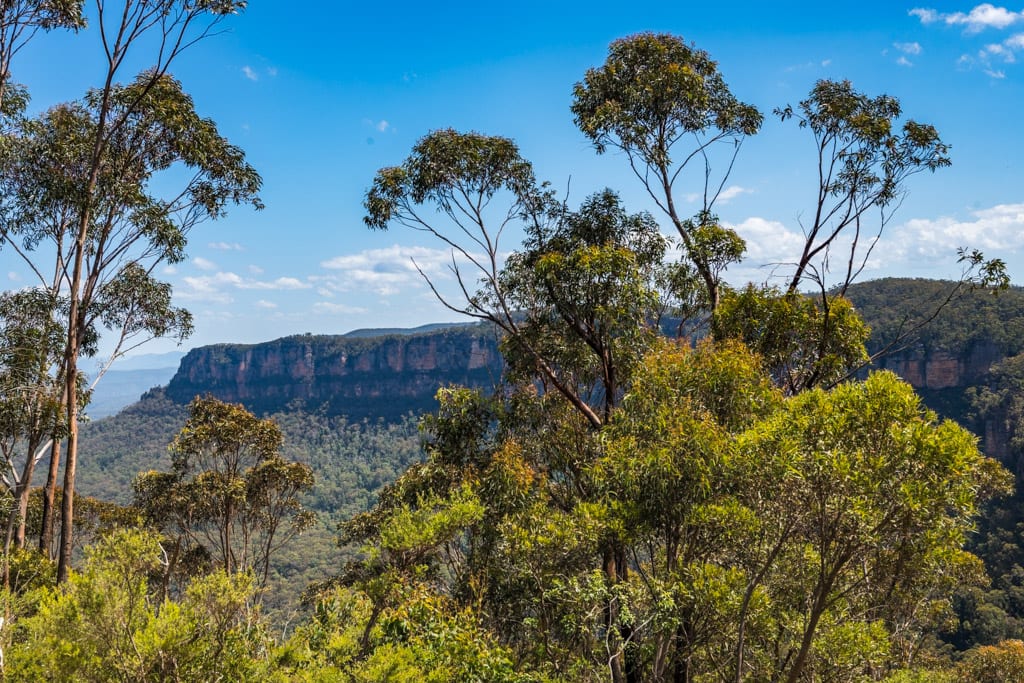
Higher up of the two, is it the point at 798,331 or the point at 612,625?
the point at 798,331

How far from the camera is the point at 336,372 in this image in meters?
108

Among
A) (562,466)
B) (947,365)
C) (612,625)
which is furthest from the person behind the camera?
(947,365)

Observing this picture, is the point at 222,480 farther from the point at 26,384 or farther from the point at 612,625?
the point at 612,625

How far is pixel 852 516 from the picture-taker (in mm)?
5285

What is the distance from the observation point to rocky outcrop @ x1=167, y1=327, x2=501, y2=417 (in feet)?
339

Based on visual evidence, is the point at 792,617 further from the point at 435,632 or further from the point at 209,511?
the point at 209,511

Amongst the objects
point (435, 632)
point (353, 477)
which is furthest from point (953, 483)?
point (353, 477)

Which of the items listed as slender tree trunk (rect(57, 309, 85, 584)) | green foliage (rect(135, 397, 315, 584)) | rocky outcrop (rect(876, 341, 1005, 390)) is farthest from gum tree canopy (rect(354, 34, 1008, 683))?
rocky outcrop (rect(876, 341, 1005, 390))

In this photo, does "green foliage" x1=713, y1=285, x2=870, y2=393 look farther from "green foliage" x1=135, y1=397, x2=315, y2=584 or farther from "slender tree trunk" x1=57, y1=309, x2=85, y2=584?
"green foliage" x1=135, y1=397, x2=315, y2=584

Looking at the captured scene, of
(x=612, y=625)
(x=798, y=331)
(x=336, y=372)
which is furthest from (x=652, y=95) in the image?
(x=336, y=372)

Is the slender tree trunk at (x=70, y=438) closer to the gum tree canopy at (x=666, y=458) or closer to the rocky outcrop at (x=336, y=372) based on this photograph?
the gum tree canopy at (x=666, y=458)

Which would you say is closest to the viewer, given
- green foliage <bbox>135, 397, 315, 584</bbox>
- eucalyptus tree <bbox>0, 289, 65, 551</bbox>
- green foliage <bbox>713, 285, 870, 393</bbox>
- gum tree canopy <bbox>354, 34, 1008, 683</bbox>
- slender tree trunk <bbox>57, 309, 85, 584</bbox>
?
gum tree canopy <bbox>354, 34, 1008, 683</bbox>

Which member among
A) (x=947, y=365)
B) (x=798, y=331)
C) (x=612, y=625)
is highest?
(x=798, y=331)

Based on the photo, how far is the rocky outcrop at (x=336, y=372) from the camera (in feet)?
339
